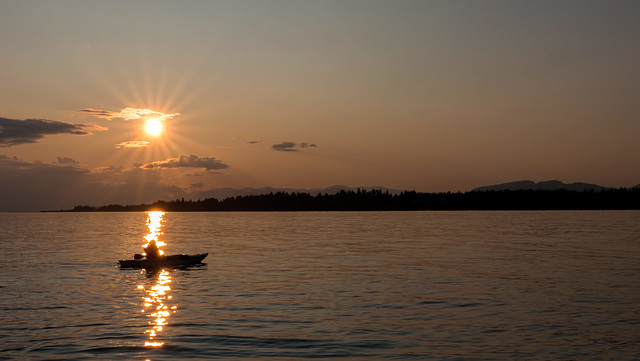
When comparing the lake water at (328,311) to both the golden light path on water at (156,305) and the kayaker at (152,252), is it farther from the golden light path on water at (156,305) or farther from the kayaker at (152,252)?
the kayaker at (152,252)

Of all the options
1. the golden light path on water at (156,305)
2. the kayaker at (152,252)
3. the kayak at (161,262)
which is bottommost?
the golden light path on water at (156,305)

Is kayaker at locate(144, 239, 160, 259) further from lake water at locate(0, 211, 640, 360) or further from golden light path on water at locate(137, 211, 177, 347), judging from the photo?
golden light path on water at locate(137, 211, 177, 347)

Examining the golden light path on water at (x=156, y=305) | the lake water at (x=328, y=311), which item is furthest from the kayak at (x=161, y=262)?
the golden light path on water at (x=156, y=305)

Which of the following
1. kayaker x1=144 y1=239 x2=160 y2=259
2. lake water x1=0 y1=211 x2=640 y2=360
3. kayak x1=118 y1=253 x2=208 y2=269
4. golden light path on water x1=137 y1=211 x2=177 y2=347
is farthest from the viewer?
kayaker x1=144 y1=239 x2=160 y2=259

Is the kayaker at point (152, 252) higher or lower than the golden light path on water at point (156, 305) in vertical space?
higher

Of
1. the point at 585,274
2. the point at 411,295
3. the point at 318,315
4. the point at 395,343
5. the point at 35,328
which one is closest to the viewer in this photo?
the point at 395,343

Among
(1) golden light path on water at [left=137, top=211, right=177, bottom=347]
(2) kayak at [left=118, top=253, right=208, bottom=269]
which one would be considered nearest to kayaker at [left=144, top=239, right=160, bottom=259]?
(2) kayak at [left=118, top=253, right=208, bottom=269]

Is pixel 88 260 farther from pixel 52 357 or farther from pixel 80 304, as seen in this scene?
pixel 52 357

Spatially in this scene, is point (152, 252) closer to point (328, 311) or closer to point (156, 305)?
point (156, 305)

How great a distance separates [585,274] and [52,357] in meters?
39.0

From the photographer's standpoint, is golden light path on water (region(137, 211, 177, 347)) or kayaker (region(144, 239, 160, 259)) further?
kayaker (region(144, 239, 160, 259))

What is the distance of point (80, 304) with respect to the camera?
112 feet

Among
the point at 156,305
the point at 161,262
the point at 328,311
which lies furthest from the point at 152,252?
the point at 328,311

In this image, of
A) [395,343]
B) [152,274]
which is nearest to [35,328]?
[395,343]
